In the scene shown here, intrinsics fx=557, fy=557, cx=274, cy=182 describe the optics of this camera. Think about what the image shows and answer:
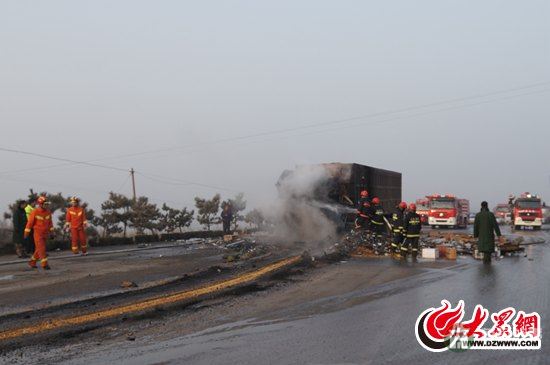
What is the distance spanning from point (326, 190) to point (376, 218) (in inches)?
131

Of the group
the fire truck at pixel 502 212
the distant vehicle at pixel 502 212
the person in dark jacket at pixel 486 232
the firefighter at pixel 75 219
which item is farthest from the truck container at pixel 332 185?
the fire truck at pixel 502 212

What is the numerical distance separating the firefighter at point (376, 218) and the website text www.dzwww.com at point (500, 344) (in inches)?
536

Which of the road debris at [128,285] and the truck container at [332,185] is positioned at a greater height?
the truck container at [332,185]

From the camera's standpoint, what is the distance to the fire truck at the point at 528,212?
40000mm

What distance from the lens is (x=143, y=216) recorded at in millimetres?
34969

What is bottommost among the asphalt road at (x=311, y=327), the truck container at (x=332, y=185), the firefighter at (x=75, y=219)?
the asphalt road at (x=311, y=327)

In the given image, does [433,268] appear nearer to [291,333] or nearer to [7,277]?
[291,333]

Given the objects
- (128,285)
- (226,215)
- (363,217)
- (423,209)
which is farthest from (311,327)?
(423,209)

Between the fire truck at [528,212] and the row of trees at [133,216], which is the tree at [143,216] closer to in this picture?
the row of trees at [133,216]

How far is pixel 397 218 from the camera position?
59.3ft

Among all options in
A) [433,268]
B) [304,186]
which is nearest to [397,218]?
[433,268]

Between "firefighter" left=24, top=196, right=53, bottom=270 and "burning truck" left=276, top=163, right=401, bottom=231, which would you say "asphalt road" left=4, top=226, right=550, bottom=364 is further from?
"burning truck" left=276, top=163, right=401, bottom=231

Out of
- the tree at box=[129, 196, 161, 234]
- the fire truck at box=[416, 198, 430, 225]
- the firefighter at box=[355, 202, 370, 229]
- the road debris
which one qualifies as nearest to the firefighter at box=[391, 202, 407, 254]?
the firefighter at box=[355, 202, 370, 229]

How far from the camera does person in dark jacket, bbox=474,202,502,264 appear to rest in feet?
51.4
